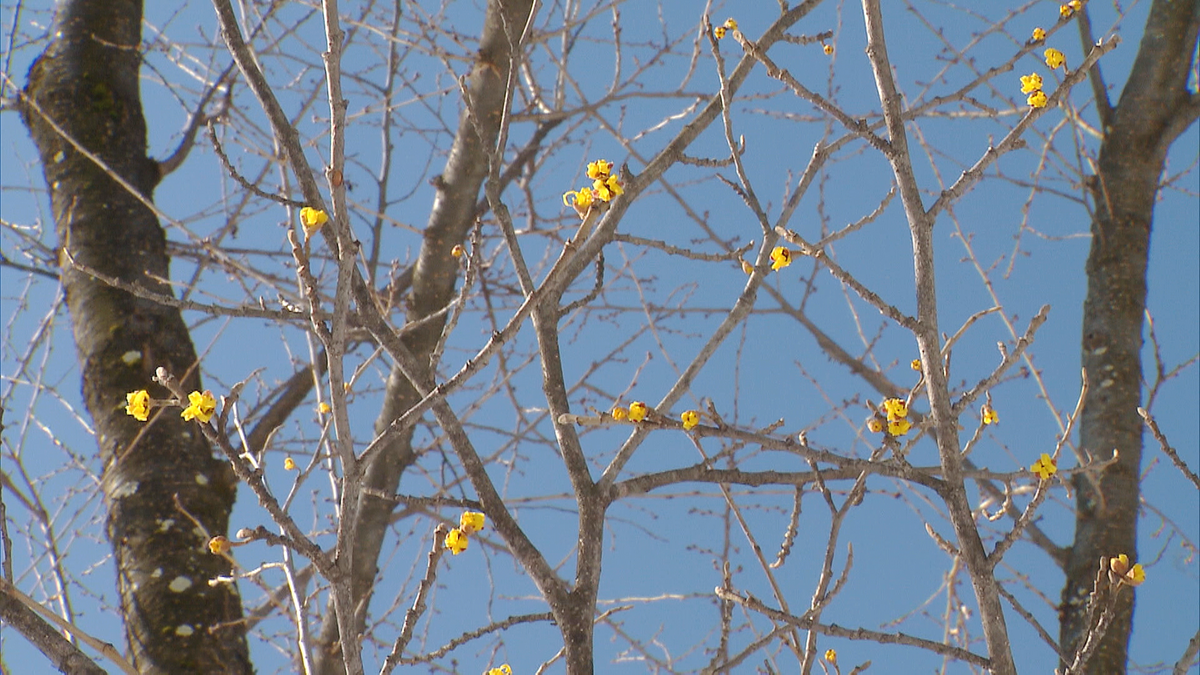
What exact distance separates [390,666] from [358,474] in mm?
200

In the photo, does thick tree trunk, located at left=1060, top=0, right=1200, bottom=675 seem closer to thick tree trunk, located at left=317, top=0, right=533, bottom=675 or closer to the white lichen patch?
thick tree trunk, located at left=317, top=0, right=533, bottom=675

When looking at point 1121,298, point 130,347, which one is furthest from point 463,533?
point 1121,298

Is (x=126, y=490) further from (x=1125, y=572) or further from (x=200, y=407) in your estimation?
(x=1125, y=572)

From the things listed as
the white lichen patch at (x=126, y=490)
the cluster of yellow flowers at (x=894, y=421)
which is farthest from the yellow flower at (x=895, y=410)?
the white lichen patch at (x=126, y=490)

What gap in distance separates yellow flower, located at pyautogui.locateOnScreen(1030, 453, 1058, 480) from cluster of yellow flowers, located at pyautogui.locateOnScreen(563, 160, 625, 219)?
52cm

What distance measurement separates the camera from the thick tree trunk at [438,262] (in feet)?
7.61

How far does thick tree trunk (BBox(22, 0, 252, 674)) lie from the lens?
1831 mm

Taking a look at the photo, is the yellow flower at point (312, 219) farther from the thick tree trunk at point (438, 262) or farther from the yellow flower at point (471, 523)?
the thick tree trunk at point (438, 262)

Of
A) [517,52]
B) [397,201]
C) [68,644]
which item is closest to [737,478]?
[517,52]

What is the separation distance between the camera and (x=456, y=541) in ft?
2.86

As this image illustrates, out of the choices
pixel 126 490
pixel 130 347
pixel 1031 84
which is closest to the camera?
pixel 1031 84

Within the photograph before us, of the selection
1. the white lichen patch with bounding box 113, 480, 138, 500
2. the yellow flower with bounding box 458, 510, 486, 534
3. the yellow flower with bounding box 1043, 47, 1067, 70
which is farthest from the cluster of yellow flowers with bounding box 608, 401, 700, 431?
the white lichen patch with bounding box 113, 480, 138, 500

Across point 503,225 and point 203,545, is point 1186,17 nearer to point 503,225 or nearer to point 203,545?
point 503,225

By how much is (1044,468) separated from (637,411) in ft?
1.43
